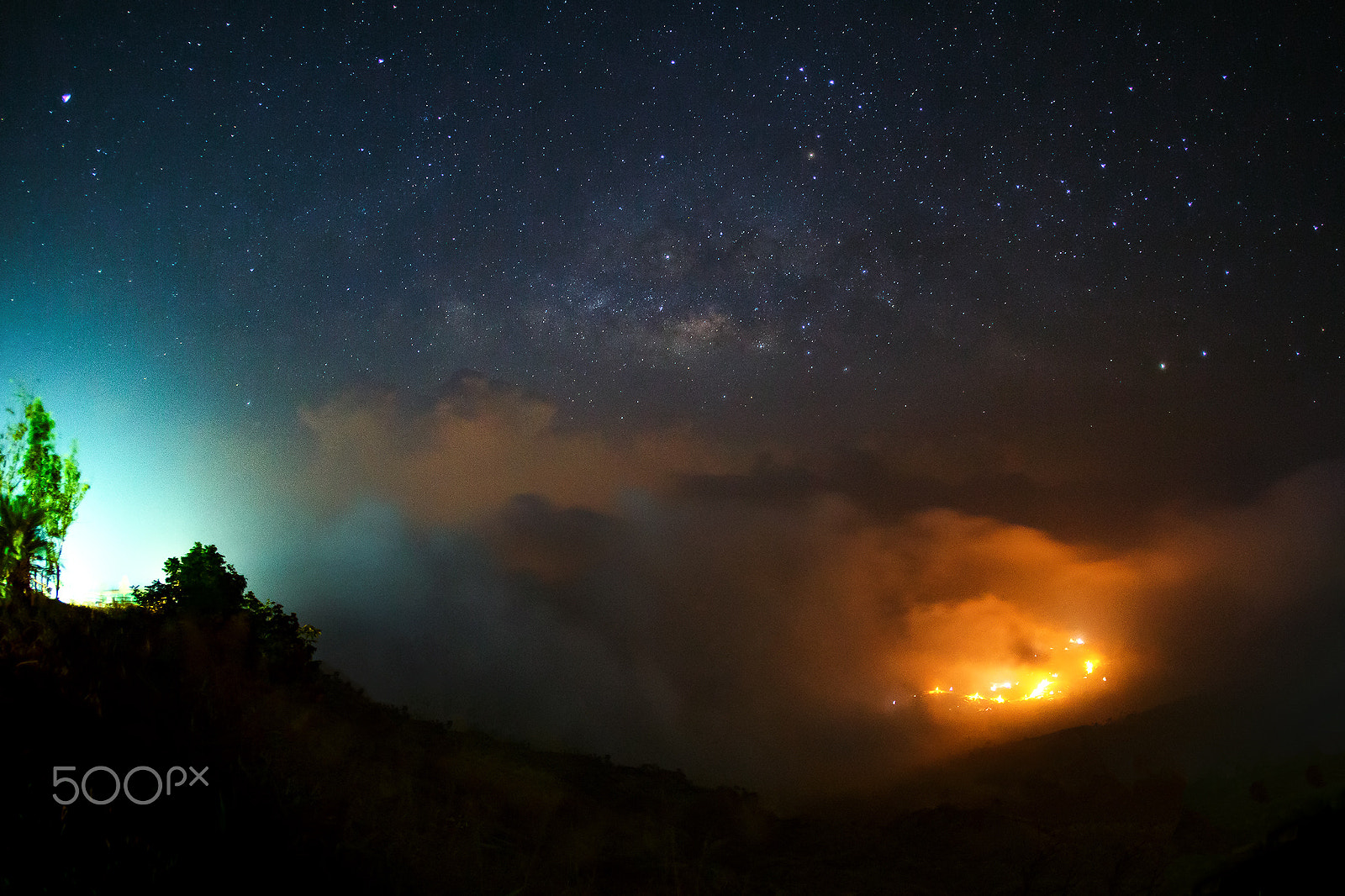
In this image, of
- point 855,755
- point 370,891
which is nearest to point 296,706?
point 370,891

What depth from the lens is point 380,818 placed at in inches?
350

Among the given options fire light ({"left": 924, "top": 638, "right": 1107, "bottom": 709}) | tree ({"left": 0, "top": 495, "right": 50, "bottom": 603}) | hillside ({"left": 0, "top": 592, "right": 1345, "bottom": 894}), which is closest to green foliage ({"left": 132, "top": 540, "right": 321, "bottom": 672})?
hillside ({"left": 0, "top": 592, "right": 1345, "bottom": 894})

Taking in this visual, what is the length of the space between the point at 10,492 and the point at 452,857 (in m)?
17.1

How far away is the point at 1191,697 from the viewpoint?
77.5m

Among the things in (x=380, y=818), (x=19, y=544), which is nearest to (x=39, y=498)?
(x=19, y=544)

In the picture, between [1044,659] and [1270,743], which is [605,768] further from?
[1044,659]

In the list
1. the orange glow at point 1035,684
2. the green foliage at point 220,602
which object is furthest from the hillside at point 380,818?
the orange glow at point 1035,684

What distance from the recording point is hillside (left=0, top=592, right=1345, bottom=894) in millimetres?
6031

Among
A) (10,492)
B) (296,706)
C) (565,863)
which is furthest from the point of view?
(10,492)

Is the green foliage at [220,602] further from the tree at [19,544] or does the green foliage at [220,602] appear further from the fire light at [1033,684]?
the fire light at [1033,684]

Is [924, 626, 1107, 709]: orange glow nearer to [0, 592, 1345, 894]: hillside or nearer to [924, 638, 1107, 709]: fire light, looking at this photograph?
[924, 638, 1107, 709]: fire light

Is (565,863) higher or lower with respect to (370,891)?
lower

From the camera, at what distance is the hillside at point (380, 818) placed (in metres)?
6.03

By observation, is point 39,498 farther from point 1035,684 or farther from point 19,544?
point 1035,684
